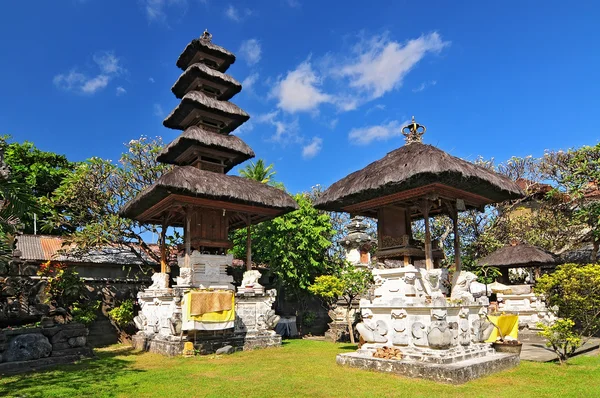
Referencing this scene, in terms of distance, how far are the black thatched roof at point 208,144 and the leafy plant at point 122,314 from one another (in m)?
5.90

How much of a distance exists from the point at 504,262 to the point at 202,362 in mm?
13270

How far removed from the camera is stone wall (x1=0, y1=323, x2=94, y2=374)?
10.0 meters

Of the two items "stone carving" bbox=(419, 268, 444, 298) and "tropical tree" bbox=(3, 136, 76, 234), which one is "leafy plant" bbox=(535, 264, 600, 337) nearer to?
"stone carving" bbox=(419, 268, 444, 298)

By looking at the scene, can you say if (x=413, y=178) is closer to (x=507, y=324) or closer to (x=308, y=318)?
(x=507, y=324)

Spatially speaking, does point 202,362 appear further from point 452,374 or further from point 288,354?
point 452,374

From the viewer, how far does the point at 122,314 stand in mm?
16250

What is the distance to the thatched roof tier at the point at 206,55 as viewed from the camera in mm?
18250

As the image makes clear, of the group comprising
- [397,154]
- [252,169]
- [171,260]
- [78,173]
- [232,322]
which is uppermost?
[252,169]

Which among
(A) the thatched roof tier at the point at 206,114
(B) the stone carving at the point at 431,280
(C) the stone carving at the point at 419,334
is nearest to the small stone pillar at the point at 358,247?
(A) the thatched roof tier at the point at 206,114

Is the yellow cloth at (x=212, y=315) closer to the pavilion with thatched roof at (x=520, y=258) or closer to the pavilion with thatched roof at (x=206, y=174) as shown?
the pavilion with thatched roof at (x=206, y=174)

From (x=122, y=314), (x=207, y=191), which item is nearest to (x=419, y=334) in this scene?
(x=207, y=191)

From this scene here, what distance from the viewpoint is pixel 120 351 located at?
1397 cm

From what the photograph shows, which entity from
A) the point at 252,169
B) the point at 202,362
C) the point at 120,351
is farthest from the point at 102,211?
the point at 202,362

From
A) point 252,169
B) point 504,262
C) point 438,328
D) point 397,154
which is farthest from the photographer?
point 252,169
